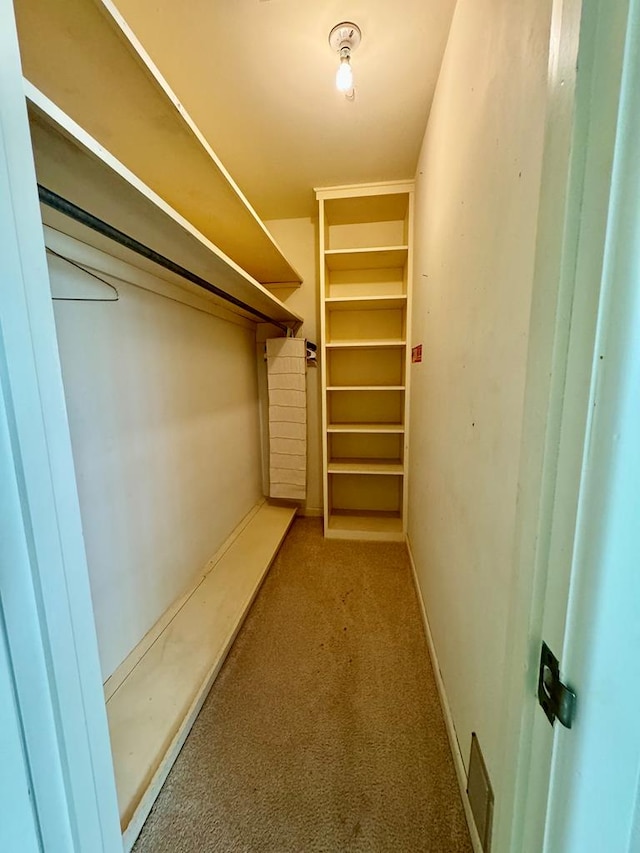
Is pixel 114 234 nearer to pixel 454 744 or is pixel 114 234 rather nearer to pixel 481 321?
pixel 481 321

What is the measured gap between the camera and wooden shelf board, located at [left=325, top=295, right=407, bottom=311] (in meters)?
2.38

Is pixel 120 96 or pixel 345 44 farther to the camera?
pixel 345 44

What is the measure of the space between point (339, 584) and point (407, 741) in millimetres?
937

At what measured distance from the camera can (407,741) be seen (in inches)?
45.4

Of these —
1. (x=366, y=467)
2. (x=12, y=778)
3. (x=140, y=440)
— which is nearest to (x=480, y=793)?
(x=12, y=778)

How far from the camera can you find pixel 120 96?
98 cm

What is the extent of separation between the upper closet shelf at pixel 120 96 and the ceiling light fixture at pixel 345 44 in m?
0.59

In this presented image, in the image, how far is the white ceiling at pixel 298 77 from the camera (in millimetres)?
1188

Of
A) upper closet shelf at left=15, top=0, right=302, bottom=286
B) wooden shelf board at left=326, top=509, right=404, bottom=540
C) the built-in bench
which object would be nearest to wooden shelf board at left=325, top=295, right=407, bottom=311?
upper closet shelf at left=15, top=0, right=302, bottom=286

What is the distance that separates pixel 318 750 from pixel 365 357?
2.39 meters

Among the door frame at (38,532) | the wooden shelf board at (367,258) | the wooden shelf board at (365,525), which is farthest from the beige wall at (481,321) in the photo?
the wooden shelf board at (365,525)

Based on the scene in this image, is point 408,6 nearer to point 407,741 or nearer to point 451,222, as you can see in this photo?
point 451,222

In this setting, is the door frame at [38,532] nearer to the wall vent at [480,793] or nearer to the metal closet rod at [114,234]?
the metal closet rod at [114,234]

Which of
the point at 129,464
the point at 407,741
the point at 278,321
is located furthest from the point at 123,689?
the point at 278,321
